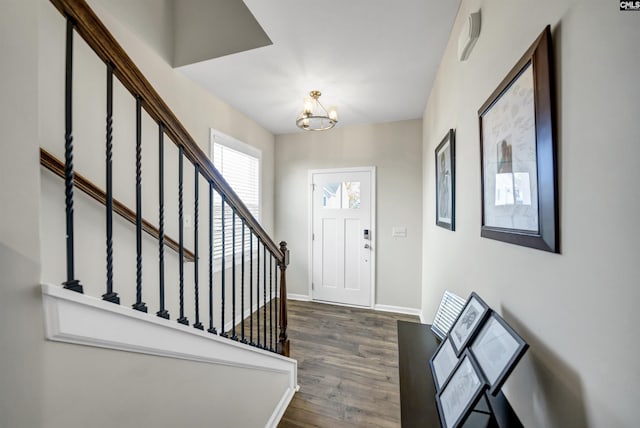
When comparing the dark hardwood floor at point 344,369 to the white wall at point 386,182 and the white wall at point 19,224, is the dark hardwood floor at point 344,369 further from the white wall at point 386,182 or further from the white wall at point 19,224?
the white wall at point 19,224

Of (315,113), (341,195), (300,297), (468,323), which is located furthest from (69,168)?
(300,297)

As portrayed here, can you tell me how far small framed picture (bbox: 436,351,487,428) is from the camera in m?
0.68

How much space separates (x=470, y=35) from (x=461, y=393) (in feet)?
4.80

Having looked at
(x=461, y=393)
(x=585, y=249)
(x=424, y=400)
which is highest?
(x=585, y=249)

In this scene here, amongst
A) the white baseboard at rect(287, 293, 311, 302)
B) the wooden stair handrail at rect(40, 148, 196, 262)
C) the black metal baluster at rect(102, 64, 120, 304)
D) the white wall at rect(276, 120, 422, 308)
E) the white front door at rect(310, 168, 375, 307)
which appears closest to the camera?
the black metal baluster at rect(102, 64, 120, 304)

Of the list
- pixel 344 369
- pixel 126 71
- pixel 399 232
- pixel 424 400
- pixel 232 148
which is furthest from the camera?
pixel 399 232

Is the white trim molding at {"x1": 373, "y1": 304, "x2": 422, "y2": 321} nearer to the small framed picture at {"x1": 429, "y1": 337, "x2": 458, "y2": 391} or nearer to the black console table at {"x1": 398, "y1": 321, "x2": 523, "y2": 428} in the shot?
the black console table at {"x1": 398, "y1": 321, "x2": 523, "y2": 428}

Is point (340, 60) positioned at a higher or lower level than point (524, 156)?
higher

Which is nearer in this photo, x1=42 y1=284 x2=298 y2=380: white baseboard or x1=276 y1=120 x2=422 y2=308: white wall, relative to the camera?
x1=42 y1=284 x2=298 y2=380: white baseboard

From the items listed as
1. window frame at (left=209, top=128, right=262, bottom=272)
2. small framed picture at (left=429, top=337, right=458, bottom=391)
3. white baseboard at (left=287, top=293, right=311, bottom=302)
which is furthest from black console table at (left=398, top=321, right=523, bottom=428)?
white baseboard at (left=287, top=293, right=311, bottom=302)

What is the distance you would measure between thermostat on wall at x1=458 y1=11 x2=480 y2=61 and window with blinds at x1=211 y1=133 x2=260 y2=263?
2.30 m

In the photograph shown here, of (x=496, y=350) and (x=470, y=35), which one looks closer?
(x=496, y=350)

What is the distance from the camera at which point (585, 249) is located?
0.54 m

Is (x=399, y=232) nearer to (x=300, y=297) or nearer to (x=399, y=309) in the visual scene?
(x=399, y=309)
